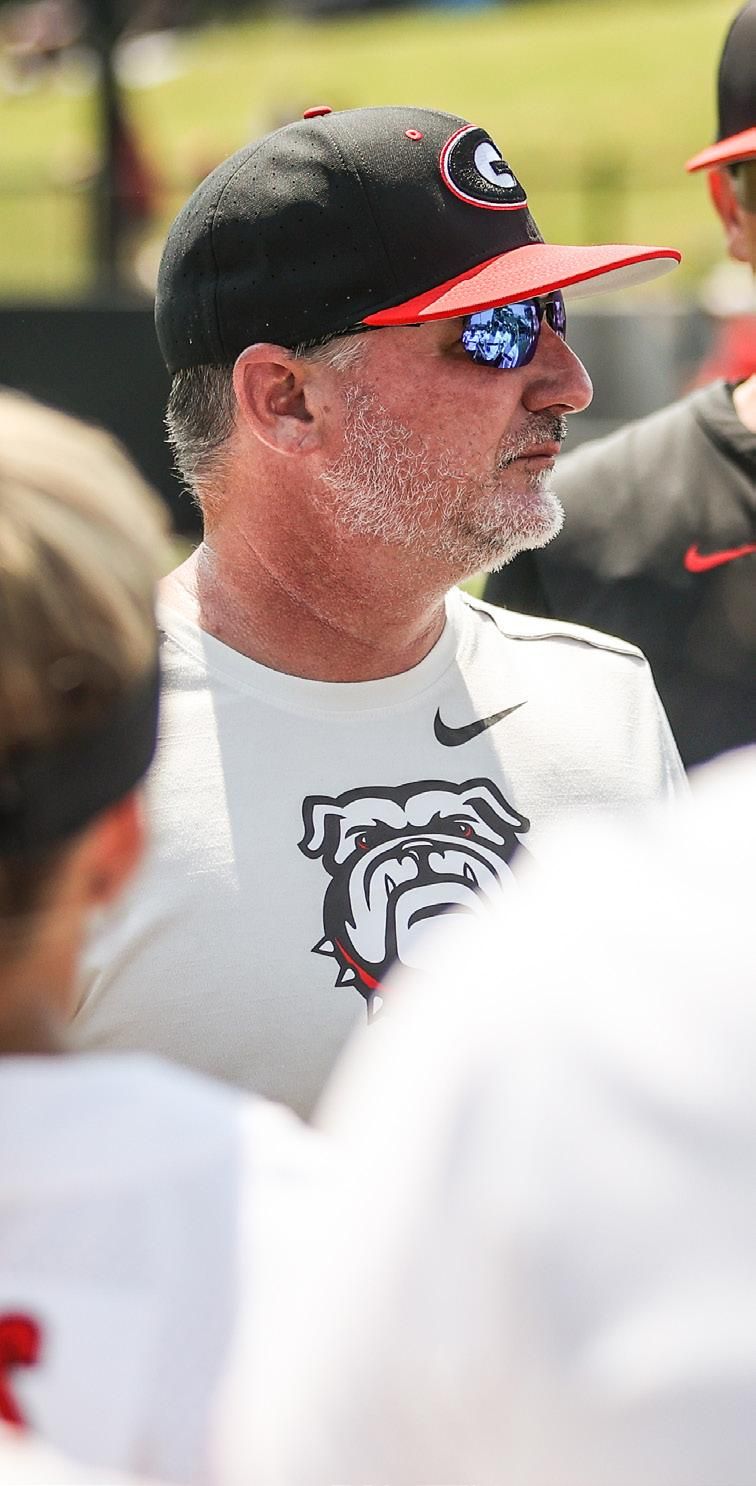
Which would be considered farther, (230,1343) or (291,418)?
(291,418)

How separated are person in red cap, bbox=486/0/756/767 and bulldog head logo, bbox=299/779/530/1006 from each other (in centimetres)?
75

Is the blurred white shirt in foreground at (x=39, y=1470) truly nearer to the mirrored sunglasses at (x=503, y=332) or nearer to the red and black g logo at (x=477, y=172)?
the mirrored sunglasses at (x=503, y=332)

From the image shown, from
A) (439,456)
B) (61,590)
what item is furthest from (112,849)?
(439,456)

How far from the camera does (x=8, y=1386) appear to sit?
3.45ft

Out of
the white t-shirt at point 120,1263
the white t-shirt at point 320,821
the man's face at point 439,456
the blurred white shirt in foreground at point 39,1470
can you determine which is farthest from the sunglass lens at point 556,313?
the blurred white shirt in foreground at point 39,1470

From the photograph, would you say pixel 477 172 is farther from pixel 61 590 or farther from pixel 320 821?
pixel 61 590

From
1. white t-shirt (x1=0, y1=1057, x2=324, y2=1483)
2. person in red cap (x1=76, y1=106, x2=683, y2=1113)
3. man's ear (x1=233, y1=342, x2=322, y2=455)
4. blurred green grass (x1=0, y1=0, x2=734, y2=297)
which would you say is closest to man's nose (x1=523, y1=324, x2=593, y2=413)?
person in red cap (x1=76, y1=106, x2=683, y2=1113)

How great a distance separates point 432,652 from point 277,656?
23 cm

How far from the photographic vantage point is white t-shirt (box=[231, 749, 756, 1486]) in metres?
0.82

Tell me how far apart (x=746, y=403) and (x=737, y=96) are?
584 mm

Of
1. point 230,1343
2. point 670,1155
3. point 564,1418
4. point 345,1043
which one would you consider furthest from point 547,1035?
point 345,1043

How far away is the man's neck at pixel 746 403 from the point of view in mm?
3141

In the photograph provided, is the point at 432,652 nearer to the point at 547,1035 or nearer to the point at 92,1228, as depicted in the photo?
the point at 92,1228

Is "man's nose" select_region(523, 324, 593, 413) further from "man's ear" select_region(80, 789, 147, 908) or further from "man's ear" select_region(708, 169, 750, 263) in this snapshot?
"man's ear" select_region(80, 789, 147, 908)
